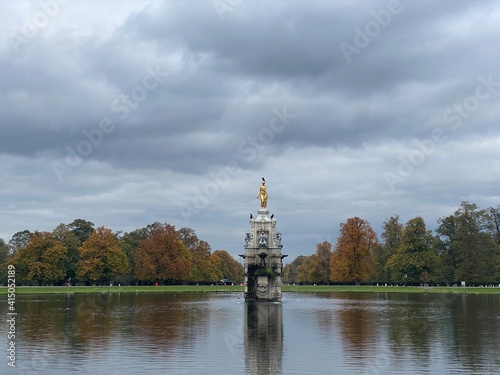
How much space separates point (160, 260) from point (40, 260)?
21457mm

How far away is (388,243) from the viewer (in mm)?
131750

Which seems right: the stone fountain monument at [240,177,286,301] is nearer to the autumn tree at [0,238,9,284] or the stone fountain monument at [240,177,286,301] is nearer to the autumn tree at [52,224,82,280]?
the autumn tree at [52,224,82,280]

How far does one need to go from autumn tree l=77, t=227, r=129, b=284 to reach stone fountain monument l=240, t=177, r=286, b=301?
156ft

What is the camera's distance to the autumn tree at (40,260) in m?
113

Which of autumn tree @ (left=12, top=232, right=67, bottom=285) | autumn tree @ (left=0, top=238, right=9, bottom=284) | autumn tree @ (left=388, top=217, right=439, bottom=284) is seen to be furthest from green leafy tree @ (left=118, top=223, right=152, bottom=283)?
autumn tree @ (left=388, top=217, right=439, bottom=284)

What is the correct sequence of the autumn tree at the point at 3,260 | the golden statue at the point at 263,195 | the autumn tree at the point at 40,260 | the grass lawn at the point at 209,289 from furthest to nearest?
the autumn tree at the point at 3,260 < the autumn tree at the point at 40,260 < the grass lawn at the point at 209,289 < the golden statue at the point at 263,195

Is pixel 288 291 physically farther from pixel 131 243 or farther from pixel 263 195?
pixel 131 243

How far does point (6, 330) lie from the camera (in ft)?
129

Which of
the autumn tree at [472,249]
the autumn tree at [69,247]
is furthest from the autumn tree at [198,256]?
the autumn tree at [472,249]

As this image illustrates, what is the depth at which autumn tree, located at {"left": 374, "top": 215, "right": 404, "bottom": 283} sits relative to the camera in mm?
128875

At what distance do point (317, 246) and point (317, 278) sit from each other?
273 inches

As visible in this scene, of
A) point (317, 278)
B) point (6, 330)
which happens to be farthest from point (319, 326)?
point (317, 278)

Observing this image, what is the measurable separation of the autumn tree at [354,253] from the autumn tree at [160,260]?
29.5 metres

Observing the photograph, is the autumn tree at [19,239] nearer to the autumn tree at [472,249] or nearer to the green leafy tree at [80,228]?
the green leafy tree at [80,228]
